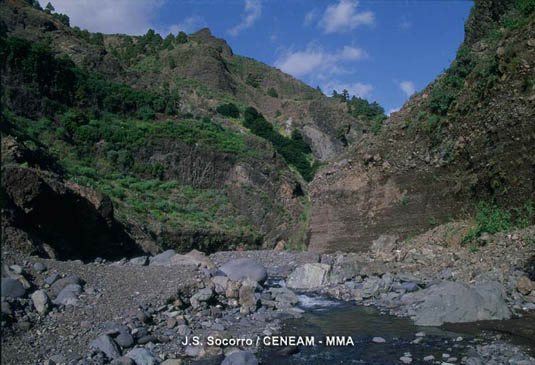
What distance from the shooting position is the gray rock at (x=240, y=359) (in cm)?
545

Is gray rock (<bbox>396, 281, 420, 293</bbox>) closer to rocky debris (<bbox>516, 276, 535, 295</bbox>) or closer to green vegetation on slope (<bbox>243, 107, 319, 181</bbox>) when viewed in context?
rocky debris (<bbox>516, 276, 535, 295</bbox>)

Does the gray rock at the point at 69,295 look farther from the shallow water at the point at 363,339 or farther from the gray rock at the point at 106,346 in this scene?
the shallow water at the point at 363,339

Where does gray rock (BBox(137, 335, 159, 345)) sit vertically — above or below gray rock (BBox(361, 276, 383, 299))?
below

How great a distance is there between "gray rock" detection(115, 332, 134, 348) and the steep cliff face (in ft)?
32.5

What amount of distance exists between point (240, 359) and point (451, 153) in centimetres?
1049

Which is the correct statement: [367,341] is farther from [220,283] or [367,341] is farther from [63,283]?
[63,283]

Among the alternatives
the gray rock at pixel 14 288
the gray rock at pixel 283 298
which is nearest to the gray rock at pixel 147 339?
the gray rock at pixel 14 288

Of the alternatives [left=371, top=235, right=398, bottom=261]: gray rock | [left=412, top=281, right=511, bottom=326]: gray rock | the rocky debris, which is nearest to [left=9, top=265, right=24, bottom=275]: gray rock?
[left=412, top=281, right=511, bottom=326]: gray rock

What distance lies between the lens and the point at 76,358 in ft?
17.5

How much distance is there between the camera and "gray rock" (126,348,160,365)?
17.9ft

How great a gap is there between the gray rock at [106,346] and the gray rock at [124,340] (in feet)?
0.69

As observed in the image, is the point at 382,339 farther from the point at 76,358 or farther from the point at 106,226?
the point at 106,226

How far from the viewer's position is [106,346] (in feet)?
18.6

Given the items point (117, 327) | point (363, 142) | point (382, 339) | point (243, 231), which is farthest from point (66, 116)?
point (382, 339)
